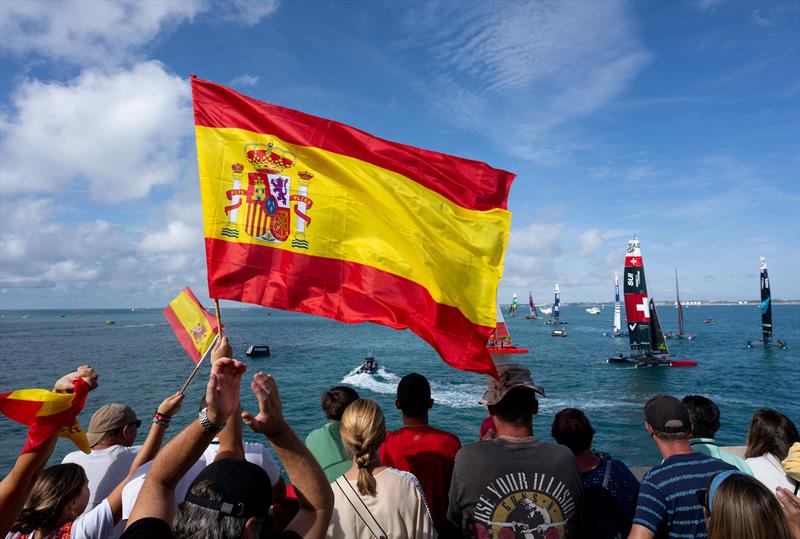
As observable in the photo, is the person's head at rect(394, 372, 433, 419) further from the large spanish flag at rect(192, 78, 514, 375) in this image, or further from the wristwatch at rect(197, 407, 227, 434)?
the wristwatch at rect(197, 407, 227, 434)

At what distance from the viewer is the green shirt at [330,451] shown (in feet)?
13.4

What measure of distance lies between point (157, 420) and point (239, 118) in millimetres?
3468

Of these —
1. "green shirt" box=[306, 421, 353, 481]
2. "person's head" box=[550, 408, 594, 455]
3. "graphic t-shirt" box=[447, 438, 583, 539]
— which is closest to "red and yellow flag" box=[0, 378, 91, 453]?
"green shirt" box=[306, 421, 353, 481]

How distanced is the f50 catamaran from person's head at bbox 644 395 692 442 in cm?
5750

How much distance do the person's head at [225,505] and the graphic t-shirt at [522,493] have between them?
1571 mm

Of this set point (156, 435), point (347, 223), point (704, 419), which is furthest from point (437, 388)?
point (156, 435)

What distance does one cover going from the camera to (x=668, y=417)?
3332 millimetres

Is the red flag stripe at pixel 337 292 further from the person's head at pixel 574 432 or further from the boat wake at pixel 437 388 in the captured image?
the boat wake at pixel 437 388

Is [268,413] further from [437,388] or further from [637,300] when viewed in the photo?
[637,300]

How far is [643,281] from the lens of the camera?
55781 mm

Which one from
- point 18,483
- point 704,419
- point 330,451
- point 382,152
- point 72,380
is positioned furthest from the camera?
point 382,152

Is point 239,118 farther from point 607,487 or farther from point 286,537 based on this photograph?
point 607,487

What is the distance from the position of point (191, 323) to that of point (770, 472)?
20.4 ft

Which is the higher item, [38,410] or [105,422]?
[38,410]
